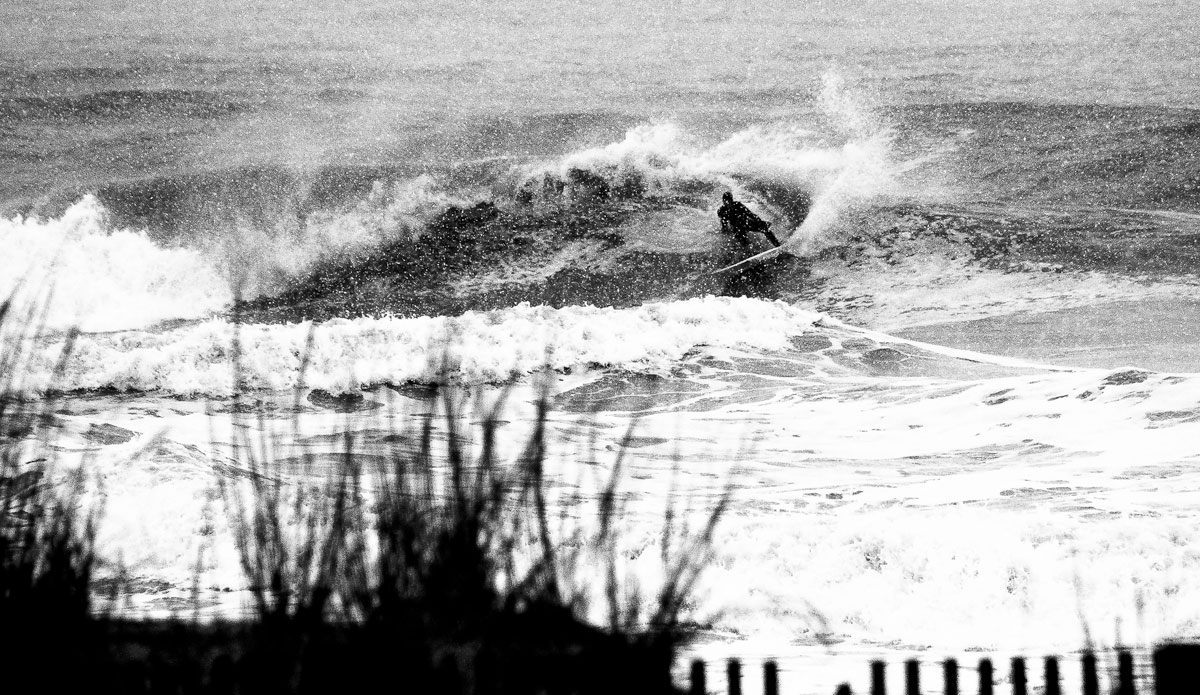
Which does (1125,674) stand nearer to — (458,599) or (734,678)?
(734,678)

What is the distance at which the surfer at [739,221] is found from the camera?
1461cm

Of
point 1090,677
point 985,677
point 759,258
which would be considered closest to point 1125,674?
point 1090,677

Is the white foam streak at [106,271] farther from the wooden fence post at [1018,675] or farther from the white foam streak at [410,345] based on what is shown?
the wooden fence post at [1018,675]

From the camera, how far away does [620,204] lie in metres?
15.6

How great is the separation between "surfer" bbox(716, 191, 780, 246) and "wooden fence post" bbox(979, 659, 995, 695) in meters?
12.9

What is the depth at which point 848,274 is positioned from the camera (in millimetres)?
13773

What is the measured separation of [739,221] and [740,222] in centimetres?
4

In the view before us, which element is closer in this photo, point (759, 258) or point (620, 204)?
point (759, 258)

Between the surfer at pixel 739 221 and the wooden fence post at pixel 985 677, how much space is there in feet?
42.3

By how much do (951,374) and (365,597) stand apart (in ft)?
33.7

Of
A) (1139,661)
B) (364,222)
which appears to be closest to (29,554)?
(1139,661)

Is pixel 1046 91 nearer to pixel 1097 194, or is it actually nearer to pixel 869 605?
pixel 1097 194

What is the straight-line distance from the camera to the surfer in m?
14.6

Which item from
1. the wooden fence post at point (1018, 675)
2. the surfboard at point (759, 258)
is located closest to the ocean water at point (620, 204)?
the surfboard at point (759, 258)
